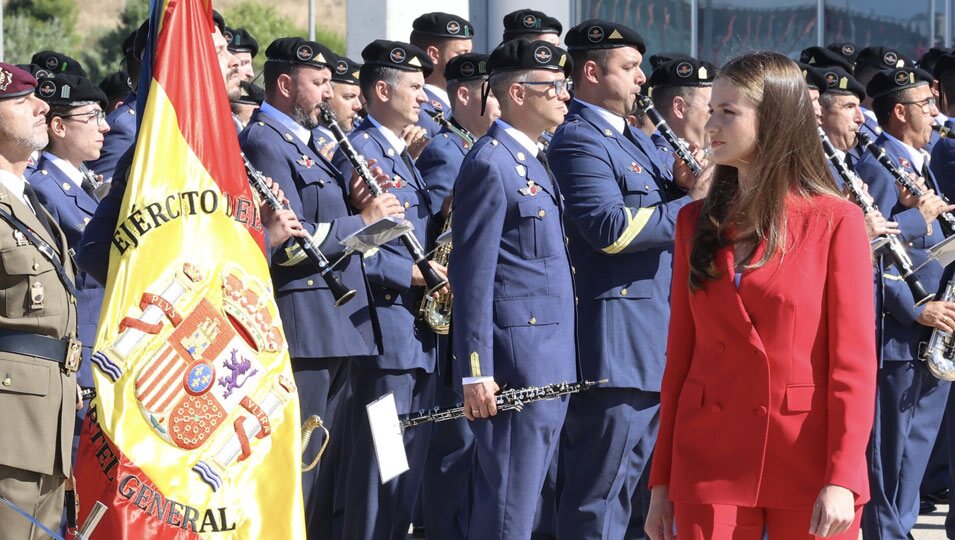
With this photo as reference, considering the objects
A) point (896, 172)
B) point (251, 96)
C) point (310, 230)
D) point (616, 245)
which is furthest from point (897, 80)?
point (251, 96)

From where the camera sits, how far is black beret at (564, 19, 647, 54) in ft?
21.2

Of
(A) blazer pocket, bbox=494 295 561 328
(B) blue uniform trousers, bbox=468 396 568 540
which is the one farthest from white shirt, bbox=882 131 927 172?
(B) blue uniform trousers, bbox=468 396 568 540

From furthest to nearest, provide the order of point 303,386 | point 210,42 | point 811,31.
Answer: point 811,31
point 303,386
point 210,42

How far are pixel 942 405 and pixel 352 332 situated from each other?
10.0 feet

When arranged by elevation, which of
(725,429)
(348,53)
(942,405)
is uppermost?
(348,53)

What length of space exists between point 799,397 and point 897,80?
461cm

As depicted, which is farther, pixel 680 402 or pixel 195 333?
pixel 195 333

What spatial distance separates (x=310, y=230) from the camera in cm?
607

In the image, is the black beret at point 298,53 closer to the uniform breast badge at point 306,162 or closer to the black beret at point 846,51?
the uniform breast badge at point 306,162

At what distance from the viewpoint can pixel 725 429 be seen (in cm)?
374

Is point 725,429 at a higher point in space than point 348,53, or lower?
lower

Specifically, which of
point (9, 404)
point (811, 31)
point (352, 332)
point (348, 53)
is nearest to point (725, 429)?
point (9, 404)

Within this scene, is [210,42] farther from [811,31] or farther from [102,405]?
[811,31]

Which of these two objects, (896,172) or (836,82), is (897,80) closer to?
(836,82)
